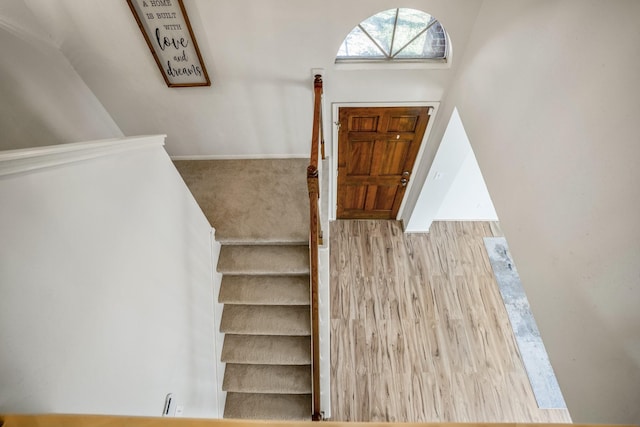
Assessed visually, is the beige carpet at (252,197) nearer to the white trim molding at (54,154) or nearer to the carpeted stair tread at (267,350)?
the carpeted stair tread at (267,350)

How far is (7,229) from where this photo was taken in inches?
39.9

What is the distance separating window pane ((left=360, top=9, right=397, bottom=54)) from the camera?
2643 mm

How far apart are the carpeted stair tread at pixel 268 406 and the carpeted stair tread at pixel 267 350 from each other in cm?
34

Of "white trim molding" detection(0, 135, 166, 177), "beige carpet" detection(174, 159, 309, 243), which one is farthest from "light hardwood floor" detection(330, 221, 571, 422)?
"white trim molding" detection(0, 135, 166, 177)

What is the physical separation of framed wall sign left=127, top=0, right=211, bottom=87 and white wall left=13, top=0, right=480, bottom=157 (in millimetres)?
71

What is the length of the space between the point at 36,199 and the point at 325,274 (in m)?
2.13

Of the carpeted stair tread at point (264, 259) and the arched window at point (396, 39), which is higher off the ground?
the arched window at point (396, 39)

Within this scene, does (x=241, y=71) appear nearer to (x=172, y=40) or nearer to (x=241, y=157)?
(x=172, y=40)

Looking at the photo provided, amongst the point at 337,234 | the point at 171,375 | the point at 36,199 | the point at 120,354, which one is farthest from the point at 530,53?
the point at 337,234

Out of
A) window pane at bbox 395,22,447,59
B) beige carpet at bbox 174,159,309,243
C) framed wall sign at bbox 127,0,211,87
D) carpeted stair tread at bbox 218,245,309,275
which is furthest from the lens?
beige carpet at bbox 174,159,309,243

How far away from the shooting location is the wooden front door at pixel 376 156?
326 centimetres

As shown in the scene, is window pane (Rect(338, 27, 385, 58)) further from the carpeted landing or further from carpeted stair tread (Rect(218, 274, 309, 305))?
carpeted stair tread (Rect(218, 274, 309, 305))

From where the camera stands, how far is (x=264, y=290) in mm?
3031

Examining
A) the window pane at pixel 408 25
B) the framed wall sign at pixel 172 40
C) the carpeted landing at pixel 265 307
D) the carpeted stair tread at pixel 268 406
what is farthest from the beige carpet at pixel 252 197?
the window pane at pixel 408 25
